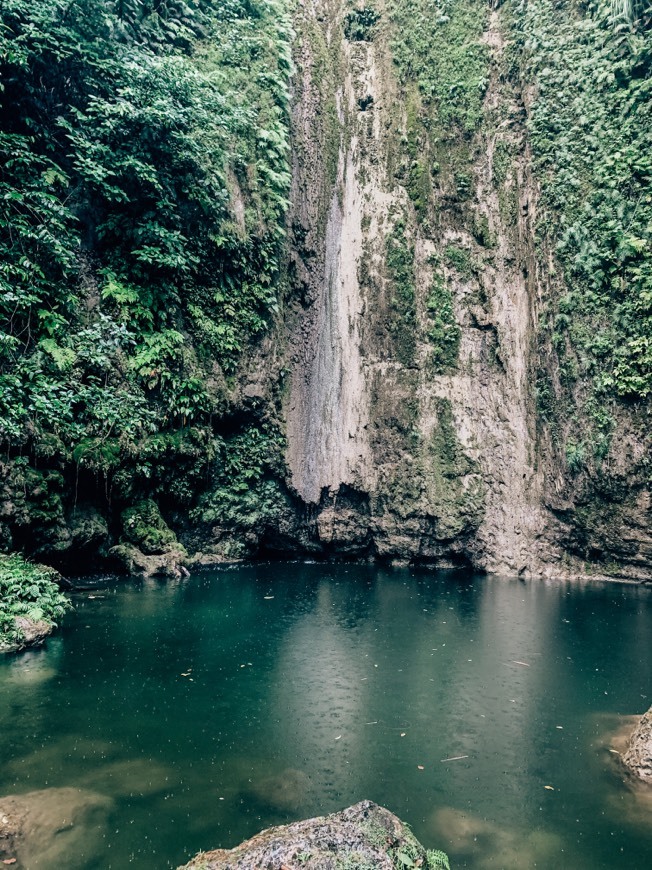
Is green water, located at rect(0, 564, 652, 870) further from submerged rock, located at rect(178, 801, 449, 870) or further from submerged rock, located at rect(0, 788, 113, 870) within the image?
submerged rock, located at rect(178, 801, 449, 870)

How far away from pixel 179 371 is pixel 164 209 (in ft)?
11.3

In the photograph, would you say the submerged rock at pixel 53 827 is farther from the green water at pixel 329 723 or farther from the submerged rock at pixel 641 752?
the submerged rock at pixel 641 752

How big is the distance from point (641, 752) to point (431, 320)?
43.0 ft

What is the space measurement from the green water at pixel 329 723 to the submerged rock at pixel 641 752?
0.19 m

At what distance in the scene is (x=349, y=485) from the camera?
15812 millimetres

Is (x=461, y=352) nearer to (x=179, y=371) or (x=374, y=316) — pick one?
(x=374, y=316)

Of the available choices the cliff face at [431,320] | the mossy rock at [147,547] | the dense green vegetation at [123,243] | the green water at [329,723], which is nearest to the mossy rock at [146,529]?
the mossy rock at [147,547]

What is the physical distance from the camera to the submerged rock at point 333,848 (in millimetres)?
2918

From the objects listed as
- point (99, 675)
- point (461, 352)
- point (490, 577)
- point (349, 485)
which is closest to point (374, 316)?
point (461, 352)

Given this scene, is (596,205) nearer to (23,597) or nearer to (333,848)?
(23,597)

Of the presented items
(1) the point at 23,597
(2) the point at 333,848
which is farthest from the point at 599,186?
(2) the point at 333,848

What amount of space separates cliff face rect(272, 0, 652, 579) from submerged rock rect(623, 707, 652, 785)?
9.65m

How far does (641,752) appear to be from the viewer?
202 inches

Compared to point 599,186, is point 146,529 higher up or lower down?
lower down
